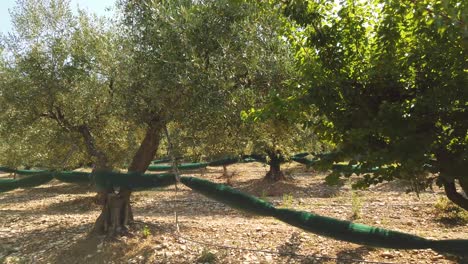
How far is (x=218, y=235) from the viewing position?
11625mm

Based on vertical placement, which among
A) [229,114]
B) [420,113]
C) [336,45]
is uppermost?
[336,45]

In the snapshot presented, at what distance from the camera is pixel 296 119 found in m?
5.73

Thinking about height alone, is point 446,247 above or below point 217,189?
below

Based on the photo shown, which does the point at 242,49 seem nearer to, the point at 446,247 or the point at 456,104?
the point at 456,104

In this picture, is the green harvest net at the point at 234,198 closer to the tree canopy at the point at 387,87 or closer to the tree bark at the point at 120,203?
the tree bark at the point at 120,203

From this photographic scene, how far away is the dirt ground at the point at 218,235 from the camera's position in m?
9.58

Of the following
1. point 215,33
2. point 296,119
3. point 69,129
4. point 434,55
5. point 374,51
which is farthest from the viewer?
point 69,129

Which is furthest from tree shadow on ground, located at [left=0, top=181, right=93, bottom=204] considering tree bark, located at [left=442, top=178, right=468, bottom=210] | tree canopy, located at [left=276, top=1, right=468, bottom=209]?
tree bark, located at [left=442, top=178, right=468, bottom=210]

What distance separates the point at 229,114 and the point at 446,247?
4570 mm

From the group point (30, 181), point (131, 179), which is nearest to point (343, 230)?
point (131, 179)

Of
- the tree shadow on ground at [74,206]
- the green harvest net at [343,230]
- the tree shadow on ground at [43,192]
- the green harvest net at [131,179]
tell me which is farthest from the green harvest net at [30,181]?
the tree shadow on ground at [43,192]

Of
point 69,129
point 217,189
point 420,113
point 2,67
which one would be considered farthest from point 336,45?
point 2,67

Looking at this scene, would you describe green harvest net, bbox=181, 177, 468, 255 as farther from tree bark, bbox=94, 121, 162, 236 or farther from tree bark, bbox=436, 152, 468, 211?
tree bark, bbox=94, 121, 162, 236

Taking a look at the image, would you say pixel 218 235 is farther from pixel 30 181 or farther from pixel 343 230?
pixel 30 181
